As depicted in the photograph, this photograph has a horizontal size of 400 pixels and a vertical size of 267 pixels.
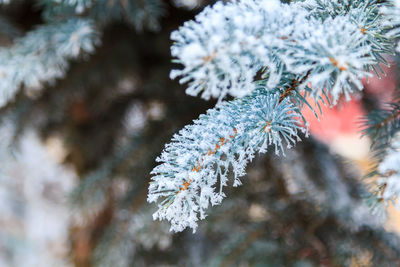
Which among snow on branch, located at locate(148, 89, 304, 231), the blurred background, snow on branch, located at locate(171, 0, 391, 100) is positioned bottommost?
the blurred background

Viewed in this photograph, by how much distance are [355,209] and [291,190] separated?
0.13 metres

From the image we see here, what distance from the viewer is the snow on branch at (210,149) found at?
20cm

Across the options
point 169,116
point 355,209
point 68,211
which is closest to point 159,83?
point 169,116

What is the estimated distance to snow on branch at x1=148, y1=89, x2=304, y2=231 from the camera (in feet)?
0.67

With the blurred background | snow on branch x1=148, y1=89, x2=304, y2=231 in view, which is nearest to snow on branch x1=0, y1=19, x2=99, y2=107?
the blurred background

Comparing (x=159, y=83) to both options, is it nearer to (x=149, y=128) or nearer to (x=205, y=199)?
(x=149, y=128)

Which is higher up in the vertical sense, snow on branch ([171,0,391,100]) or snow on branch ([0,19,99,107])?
snow on branch ([171,0,391,100])

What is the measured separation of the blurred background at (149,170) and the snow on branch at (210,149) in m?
0.32

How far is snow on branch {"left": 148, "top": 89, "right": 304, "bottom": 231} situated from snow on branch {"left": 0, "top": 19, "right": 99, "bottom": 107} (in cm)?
26

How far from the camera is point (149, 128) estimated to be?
2.03 feet

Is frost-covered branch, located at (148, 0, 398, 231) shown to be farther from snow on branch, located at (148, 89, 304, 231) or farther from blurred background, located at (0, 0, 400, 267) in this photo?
blurred background, located at (0, 0, 400, 267)

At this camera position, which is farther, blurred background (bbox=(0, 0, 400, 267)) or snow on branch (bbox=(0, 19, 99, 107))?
blurred background (bbox=(0, 0, 400, 267))

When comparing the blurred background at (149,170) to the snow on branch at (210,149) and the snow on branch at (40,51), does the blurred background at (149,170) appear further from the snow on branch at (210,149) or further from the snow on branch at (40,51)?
the snow on branch at (210,149)

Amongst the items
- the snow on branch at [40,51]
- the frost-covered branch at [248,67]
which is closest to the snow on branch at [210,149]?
the frost-covered branch at [248,67]
